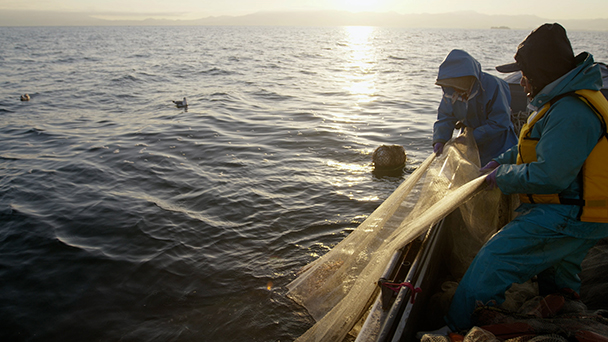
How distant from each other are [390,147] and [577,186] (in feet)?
22.9

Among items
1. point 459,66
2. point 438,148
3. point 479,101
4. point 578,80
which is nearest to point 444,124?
point 438,148

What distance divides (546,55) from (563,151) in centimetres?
71

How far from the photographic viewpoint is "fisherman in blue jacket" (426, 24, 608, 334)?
2.41 m

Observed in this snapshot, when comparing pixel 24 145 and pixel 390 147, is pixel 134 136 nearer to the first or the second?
pixel 24 145

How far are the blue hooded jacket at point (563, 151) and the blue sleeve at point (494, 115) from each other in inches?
68.0

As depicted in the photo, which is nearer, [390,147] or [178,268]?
[178,268]

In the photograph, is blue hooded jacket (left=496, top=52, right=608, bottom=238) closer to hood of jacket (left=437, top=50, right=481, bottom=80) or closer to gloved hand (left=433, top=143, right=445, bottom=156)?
hood of jacket (left=437, top=50, right=481, bottom=80)

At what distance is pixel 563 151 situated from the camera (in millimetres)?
2396

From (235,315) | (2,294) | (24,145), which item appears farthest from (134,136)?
(235,315)

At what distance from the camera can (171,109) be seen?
53.9 ft

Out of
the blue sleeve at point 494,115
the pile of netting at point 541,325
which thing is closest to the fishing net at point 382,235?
the blue sleeve at point 494,115

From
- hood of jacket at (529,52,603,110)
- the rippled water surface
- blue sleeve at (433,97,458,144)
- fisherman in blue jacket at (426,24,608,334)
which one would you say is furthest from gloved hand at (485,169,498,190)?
the rippled water surface

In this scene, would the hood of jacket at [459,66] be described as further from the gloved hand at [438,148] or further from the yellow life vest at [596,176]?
the yellow life vest at [596,176]

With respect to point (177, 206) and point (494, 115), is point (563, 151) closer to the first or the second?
point (494, 115)
